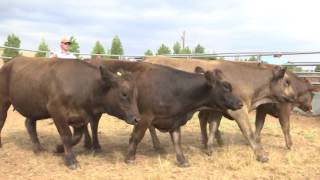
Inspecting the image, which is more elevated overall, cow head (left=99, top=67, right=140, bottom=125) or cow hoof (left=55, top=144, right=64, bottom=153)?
cow head (left=99, top=67, right=140, bottom=125)

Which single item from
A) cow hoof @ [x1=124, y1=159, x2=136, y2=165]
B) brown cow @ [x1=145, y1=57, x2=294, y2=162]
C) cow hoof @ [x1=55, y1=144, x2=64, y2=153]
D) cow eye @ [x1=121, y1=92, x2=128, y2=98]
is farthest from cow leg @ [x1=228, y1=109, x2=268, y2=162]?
cow hoof @ [x1=55, y1=144, x2=64, y2=153]

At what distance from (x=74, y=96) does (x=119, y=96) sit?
70 centimetres

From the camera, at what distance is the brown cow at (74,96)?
25.5 ft

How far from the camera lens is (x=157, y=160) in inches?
332

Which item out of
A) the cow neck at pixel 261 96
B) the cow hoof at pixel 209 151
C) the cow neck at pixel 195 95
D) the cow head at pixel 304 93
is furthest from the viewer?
the cow head at pixel 304 93

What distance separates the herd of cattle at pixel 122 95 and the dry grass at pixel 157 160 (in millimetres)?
281

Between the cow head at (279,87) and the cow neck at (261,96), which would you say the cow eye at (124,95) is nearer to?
the cow neck at (261,96)

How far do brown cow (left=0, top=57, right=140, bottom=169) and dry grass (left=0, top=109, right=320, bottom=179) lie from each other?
55cm

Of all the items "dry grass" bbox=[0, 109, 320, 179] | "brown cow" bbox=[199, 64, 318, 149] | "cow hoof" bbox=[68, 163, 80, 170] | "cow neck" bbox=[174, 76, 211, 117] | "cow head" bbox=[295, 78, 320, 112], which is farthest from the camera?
"cow head" bbox=[295, 78, 320, 112]

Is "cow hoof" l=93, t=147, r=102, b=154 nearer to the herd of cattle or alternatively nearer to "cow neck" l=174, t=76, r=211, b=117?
the herd of cattle

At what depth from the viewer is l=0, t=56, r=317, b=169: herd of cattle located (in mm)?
7812

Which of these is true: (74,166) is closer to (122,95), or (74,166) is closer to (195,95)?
(122,95)

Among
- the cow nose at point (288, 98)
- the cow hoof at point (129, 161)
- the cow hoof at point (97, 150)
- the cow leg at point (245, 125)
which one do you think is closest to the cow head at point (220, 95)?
the cow leg at point (245, 125)

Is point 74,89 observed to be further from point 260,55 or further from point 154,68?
point 260,55
